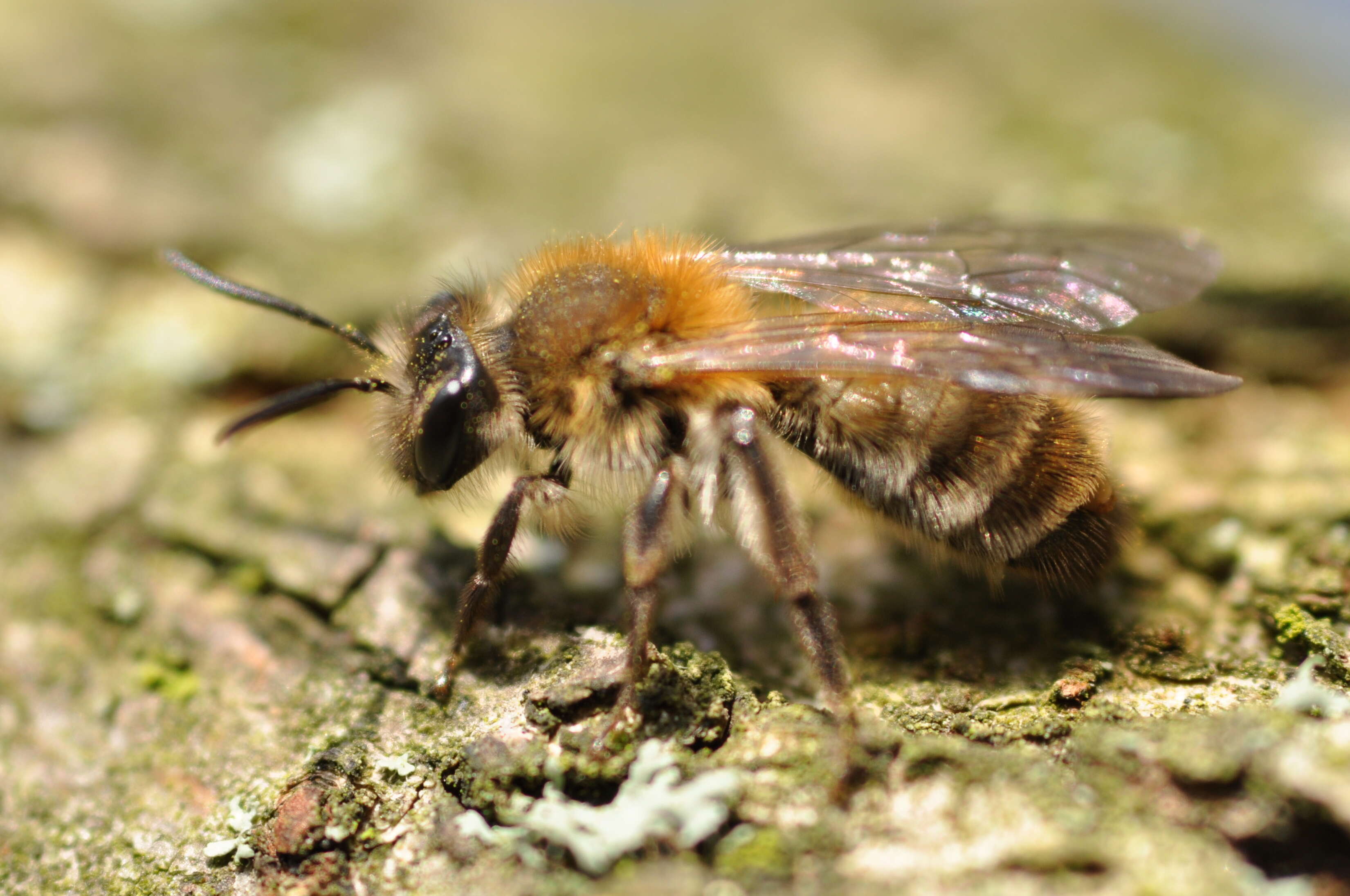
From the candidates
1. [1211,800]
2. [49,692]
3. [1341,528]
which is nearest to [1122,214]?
[1341,528]

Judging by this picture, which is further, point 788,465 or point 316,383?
point 788,465

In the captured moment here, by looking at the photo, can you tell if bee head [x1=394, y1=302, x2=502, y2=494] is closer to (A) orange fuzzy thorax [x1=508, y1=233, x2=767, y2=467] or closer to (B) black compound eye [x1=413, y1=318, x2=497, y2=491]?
(B) black compound eye [x1=413, y1=318, x2=497, y2=491]

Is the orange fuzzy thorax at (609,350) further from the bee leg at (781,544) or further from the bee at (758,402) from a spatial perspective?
the bee leg at (781,544)

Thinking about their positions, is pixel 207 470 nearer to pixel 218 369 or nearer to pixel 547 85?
pixel 218 369

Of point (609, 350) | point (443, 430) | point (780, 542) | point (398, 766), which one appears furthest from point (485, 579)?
point (780, 542)

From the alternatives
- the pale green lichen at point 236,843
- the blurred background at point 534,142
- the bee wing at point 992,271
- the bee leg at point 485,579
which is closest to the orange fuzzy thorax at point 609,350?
the bee leg at point 485,579
